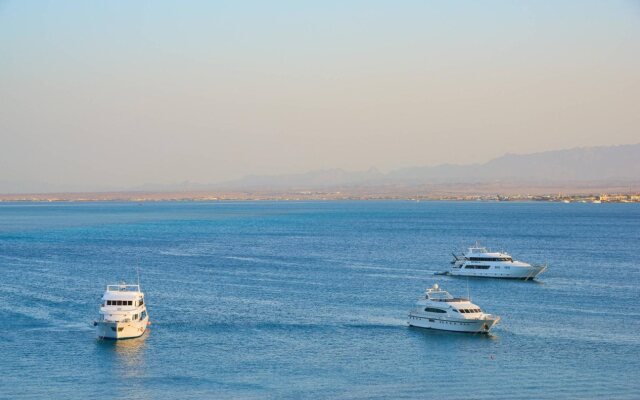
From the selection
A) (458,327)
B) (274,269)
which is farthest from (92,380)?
(274,269)

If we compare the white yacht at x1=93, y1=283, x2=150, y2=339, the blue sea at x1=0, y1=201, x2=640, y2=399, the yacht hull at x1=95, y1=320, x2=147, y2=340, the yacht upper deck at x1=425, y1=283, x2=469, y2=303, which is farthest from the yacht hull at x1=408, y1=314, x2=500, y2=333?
the yacht hull at x1=95, y1=320, x2=147, y2=340

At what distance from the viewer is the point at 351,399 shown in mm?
46531

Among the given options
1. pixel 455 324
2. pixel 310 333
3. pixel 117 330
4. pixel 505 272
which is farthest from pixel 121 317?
pixel 505 272

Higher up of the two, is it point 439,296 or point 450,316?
point 439,296

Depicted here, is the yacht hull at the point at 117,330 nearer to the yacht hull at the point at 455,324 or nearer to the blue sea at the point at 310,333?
the blue sea at the point at 310,333

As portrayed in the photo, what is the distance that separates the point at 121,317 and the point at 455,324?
22.9m

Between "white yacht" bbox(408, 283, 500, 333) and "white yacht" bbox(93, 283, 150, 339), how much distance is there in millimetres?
19135

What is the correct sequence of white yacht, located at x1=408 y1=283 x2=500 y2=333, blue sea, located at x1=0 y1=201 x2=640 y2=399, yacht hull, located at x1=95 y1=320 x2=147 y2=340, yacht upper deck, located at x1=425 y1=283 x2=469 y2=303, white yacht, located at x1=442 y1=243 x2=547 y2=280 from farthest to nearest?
white yacht, located at x1=442 y1=243 x2=547 y2=280, yacht upper deck, located at x1=425 y1=283 x2=469 y2=303, white yacht, located at x1=408 y1=283 x2=500 y2=333, yacht hull, located at x1=95 y1=320 x2=147 y2=340, blue sea, located at x1=0 y1=201 x2=640 y2=399

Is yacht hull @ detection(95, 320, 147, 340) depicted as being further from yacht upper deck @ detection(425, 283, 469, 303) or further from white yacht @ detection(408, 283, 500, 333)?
yacht upper deck @ detection(425, 283, 469, 303)

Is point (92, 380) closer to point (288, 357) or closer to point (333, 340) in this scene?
point (288, 357)

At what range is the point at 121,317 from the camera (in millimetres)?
61656

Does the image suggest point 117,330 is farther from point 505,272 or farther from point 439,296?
point 505,272

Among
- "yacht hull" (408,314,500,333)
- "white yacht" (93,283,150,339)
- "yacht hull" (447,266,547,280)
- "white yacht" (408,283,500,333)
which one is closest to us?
"white yacht" (93,283,150,339)

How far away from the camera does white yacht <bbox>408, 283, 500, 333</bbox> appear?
63.9 meters
